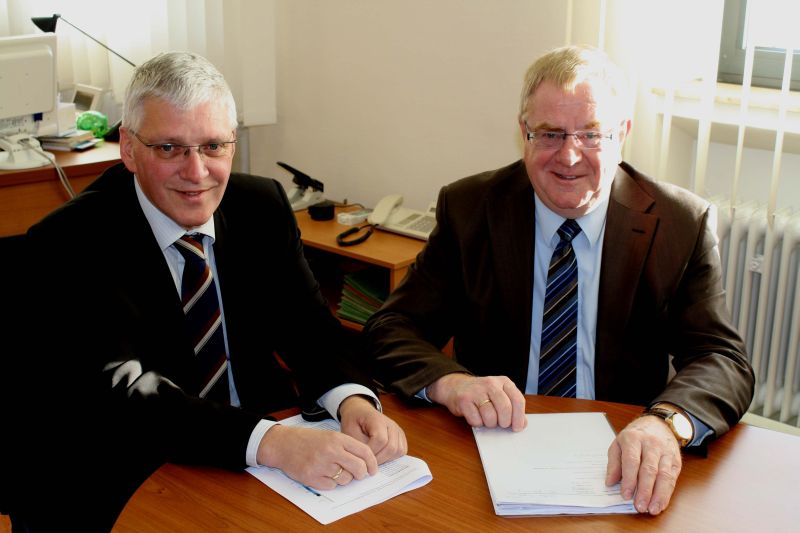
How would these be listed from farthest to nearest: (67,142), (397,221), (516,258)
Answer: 1. (67,142)
2. (397,221)
3. (516,258)

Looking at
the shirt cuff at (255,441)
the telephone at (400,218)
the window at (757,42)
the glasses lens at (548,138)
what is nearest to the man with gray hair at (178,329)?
the shirt cuff at (255,441)

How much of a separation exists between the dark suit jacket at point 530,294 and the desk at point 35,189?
72.4 inches

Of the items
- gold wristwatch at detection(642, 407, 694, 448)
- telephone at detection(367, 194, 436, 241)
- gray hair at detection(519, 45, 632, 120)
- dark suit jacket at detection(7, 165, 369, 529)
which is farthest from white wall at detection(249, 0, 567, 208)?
gold wristwatch at detection(642, 407, 694, 448)

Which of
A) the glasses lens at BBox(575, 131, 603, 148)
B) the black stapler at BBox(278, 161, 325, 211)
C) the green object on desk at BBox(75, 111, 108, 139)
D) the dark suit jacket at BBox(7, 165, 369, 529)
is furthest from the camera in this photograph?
the green object on desk at BBox(75, 111, 108, 139)

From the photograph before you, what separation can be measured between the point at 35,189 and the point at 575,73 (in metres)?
2.23

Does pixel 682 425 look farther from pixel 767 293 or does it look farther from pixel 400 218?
pixel 400 218

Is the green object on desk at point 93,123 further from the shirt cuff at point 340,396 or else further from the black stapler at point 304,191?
the shirt cuff at point 340,396

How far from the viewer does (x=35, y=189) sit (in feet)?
10.6

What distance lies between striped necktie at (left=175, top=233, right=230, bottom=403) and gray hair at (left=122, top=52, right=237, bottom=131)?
0.28 m

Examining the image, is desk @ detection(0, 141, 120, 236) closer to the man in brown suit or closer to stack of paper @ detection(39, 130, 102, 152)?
stack of paper @ detection(39, 130, 102, 152)

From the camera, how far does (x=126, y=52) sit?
403cm

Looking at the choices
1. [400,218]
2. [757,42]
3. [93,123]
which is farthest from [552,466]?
[93,123]

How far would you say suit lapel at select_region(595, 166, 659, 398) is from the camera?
185 cm

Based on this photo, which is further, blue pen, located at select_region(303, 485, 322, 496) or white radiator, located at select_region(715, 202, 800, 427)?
white radiator, located at select_region(715, 202, 800, 427)
